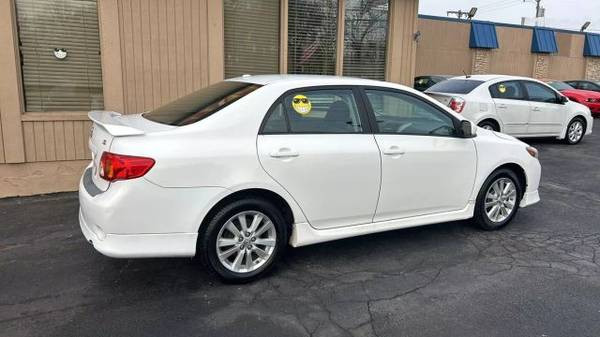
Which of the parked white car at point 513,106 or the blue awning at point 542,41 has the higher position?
the blue awning at point 542,41

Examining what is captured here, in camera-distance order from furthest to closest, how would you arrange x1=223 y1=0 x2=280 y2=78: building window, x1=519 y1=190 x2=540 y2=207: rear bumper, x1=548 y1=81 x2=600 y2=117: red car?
x1=548 y1=81 x2=600 y2=117: red car
x1=223 y1=0 x2=280 y2=78: building window
x1=519 y1=190 x2=540 y2=207: rear bumper

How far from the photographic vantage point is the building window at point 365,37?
8414 mm

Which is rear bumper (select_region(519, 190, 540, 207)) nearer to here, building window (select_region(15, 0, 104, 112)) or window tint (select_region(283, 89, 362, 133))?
window tint (select_region(283, 89, 362, 133))

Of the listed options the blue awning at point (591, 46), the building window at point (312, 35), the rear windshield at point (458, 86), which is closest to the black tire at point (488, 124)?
the rear windshield at point (458, 86)

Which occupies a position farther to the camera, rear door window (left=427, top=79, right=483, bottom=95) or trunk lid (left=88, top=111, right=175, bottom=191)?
rear door window (left=427, top=79, right=483, bottom=95)

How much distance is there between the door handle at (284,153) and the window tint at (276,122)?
0.17 m

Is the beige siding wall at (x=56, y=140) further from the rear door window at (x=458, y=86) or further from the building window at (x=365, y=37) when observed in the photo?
the rear door window at (x=458, y=86)

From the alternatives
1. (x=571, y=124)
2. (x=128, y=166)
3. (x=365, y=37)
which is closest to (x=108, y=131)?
(x=128, y=166)

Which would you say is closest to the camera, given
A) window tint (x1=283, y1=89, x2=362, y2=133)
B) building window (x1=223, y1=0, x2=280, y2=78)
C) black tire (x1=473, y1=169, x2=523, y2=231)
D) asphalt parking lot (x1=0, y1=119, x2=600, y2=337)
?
asphalt parking lot (x1=0, y1=119, x2=600, y2=337)

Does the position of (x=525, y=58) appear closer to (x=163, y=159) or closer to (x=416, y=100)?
(x=416, y=100)

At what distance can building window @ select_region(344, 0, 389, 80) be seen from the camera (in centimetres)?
841

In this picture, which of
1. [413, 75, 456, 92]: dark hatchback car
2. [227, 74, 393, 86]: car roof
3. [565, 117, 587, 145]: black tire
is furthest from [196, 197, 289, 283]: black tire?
[413, 75, 456, 92]: dark hatchback car

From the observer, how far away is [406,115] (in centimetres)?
461

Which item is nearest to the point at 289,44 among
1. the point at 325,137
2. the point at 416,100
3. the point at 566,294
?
the point at 416,100
